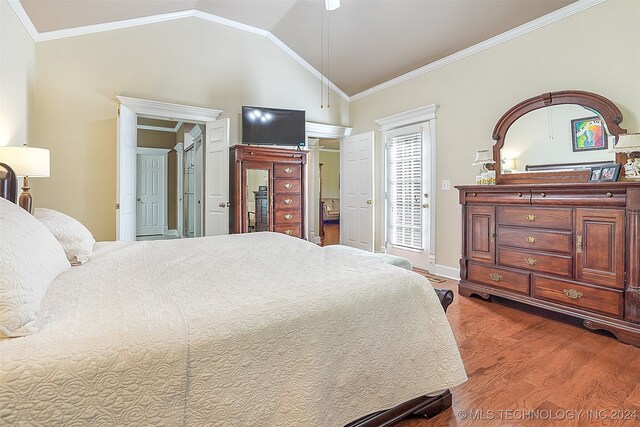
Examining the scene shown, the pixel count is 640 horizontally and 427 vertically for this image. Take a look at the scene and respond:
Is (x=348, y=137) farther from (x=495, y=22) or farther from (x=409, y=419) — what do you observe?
(x=409, y=419)

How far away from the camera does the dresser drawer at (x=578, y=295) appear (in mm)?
2412

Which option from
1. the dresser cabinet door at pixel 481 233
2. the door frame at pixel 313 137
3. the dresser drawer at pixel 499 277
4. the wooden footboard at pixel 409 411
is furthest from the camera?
the door frame at pixel 313 137

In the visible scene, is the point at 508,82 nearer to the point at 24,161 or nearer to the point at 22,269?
the point at 22,269

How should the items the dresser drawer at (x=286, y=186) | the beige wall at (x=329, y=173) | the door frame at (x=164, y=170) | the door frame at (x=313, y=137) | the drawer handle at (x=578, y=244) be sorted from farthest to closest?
the beige wall at (x=329, y=173), the door frame at (x=164, y=170), the door frame at (x=313, y=137), the dresser drawer at (x=286, y=186), the drawer handle at (x=578, y=244)

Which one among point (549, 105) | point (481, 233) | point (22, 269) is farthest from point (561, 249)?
point (22, 269)

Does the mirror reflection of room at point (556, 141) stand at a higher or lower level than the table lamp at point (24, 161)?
higher

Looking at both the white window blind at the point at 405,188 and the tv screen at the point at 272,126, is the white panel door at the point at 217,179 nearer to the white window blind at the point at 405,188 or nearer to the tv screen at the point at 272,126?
the tv screen at the point at 272,126

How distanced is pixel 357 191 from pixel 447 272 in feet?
6.65

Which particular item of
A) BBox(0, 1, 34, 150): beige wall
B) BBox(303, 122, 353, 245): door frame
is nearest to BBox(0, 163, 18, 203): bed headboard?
BBox(0, 1, 34, 150): beige wall

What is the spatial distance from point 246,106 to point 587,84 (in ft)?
12.8

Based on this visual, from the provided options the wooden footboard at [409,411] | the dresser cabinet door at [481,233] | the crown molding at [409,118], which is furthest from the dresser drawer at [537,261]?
the crown molding at [409,118]

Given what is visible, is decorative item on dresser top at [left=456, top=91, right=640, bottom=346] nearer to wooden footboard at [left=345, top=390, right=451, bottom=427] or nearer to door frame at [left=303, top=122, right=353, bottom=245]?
wooden footboard at [left=345, top=390, right=451, bottom=427]

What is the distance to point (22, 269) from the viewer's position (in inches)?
37.1

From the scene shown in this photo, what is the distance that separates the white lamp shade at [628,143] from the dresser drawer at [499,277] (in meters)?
1.22
